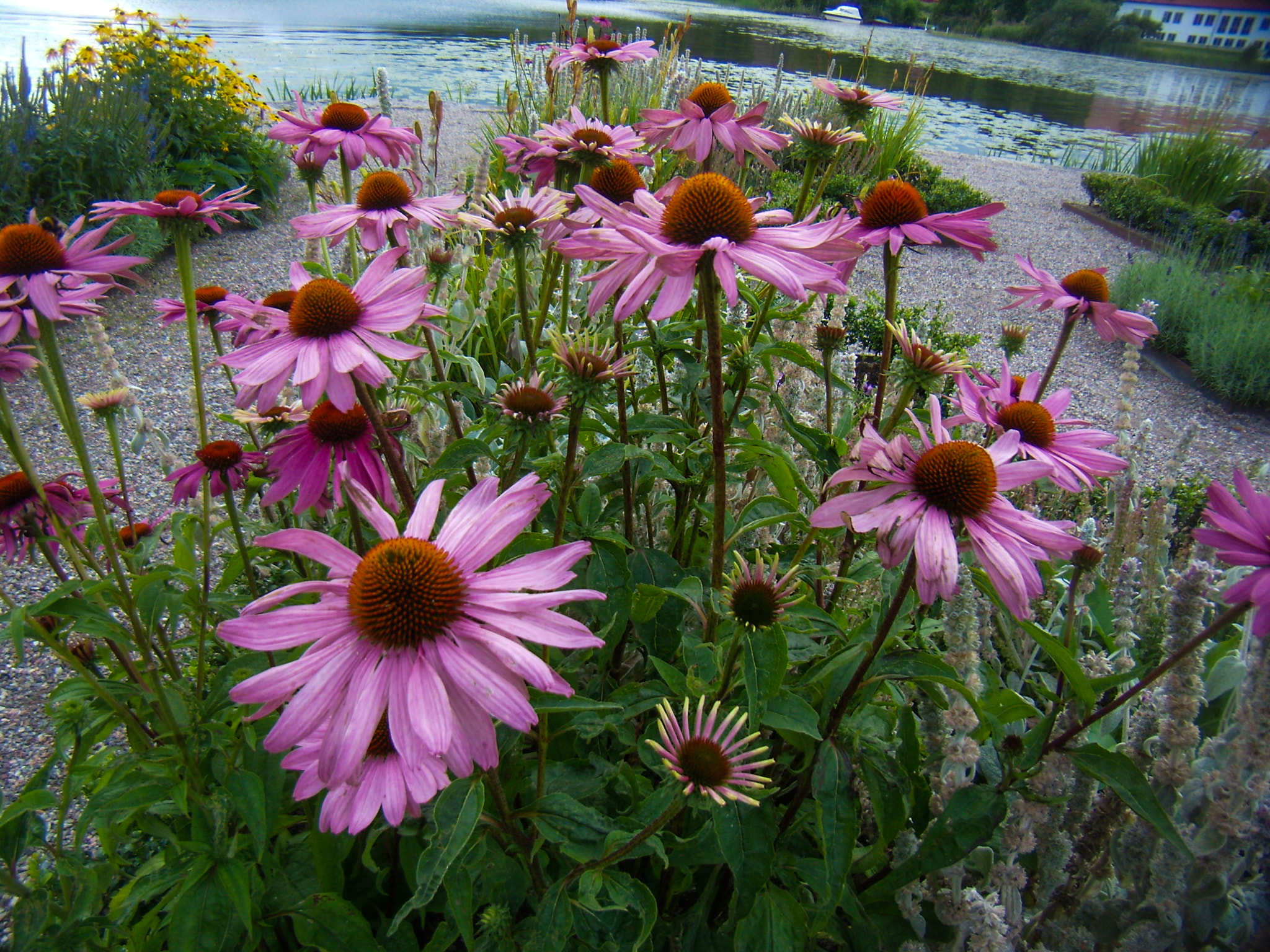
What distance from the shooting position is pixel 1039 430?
106cm

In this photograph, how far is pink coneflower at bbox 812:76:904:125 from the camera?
1.42 metres

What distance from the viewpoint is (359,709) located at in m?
0.62

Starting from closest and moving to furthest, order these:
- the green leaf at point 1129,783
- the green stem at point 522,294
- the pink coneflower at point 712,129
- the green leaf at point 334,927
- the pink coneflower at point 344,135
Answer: the green leaf at point 1129,783 → the green leaf at point 334,927 → the green stem at point 522,294 → the pink coneflower at point 712,129 → the pink coneflower at point 344,135

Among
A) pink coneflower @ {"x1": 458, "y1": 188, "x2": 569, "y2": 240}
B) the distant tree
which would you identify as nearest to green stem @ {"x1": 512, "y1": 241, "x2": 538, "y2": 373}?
pink coneflower @ {"x1": 458, "y1": 188, "x2": 569, "y2": 240}

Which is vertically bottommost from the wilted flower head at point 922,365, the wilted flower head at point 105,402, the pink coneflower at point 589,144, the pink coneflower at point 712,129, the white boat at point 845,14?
the wilted flower head at point 105,402

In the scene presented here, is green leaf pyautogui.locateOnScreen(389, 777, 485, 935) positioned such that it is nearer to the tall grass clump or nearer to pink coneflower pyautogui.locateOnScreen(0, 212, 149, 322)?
pink coneflower pyautogui.locateOnScreen(0, 212, 149, 322)

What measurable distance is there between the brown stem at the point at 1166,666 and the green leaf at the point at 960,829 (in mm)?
106

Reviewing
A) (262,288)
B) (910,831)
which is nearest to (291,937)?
(910,831)

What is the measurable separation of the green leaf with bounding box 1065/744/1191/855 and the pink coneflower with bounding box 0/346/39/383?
4.55 ft

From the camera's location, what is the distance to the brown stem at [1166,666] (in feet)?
2.60

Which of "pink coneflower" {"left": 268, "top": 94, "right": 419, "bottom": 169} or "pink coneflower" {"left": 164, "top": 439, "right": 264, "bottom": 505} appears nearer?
"pink coneflower" {"left": 164, "top": 439, "right": 264, "bottom": 505}

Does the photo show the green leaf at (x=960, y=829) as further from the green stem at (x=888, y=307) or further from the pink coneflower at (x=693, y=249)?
the pink coneflower at (x=693, y=249)

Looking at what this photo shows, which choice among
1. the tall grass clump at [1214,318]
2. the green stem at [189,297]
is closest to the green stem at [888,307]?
the green stem at [189,297]

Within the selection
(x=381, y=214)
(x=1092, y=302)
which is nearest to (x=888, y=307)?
(x=1092, y=302)
